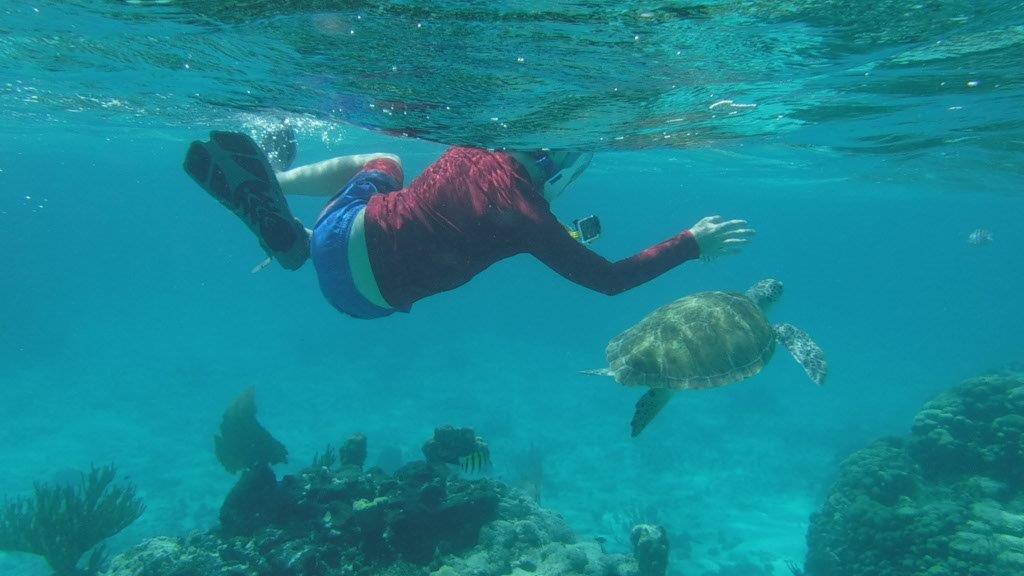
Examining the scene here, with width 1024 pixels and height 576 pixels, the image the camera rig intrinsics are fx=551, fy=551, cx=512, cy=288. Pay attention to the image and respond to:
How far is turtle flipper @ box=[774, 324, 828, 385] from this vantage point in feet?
21.6

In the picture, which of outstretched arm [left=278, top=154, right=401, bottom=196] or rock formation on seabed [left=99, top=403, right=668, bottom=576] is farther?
rock formation on seabed [left=99, top=403, right=668, bottom=576]

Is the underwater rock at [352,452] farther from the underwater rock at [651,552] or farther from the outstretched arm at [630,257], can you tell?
the outstretched arm at [630,257]

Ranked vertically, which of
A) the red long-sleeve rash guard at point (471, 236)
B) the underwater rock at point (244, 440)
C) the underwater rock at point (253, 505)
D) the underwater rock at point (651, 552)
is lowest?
the underwater rock at point (651, 552)

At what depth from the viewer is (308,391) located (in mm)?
27250

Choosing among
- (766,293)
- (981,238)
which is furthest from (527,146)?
(981,238)

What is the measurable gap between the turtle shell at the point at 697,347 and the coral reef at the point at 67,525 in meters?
10.2

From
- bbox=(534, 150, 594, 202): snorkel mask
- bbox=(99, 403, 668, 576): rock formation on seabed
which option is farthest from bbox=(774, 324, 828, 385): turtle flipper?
bbox=(534, 150, 594, 202): snorkel mask

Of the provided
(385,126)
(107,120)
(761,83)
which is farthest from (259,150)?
(107,120)

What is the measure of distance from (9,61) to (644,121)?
12.3 metres

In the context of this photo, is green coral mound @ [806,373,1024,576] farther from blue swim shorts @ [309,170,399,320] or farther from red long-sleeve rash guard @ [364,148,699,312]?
blue swim shorts @ [309,170,399,320]

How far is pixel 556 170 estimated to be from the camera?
498cm

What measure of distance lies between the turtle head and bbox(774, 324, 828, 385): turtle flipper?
44 cm

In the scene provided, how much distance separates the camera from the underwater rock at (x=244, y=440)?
1332 centimetres

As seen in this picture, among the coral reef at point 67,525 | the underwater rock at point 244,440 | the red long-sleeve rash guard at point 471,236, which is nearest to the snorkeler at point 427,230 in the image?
the red long-sleeve rash guard at point 471,236
